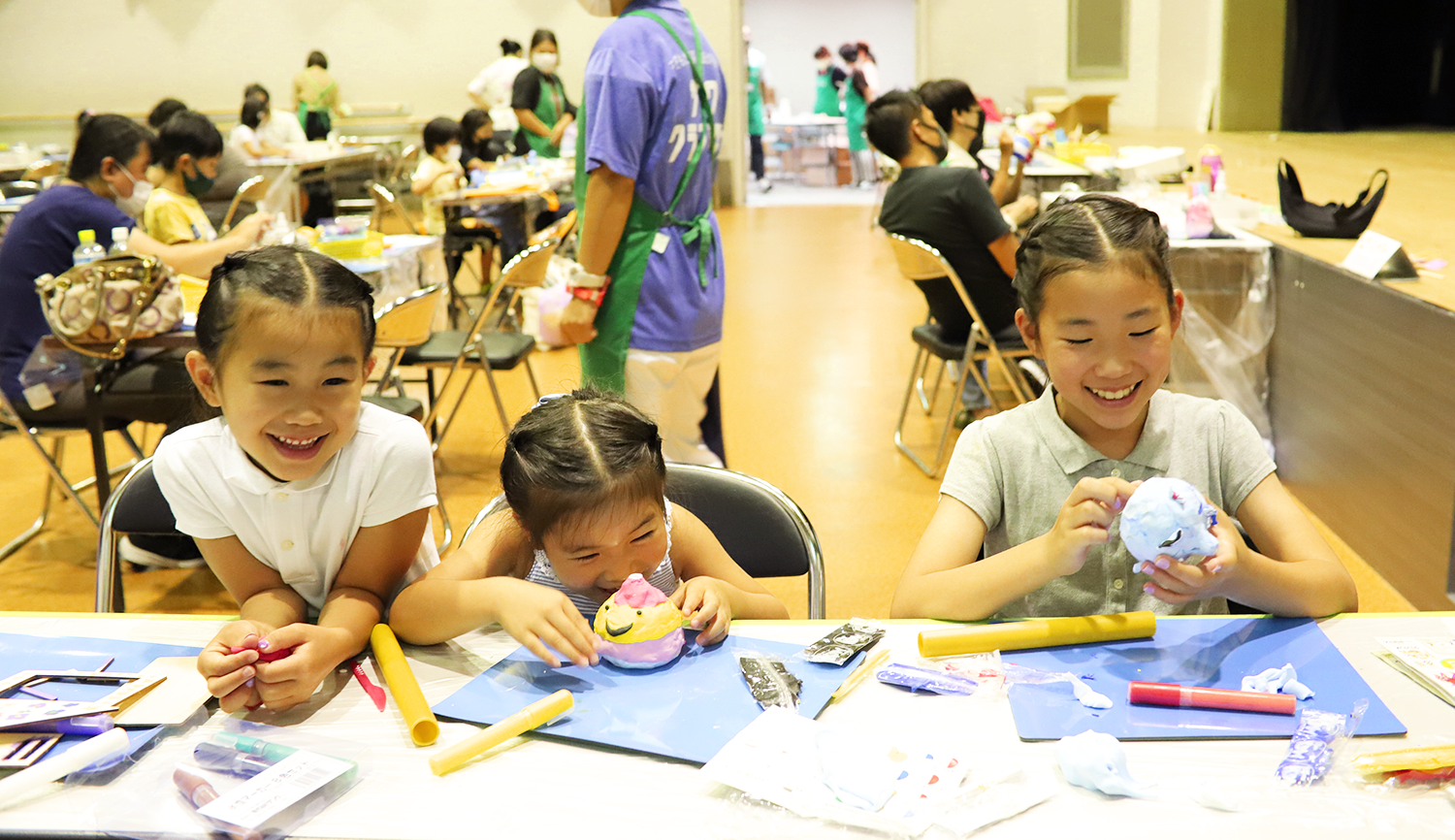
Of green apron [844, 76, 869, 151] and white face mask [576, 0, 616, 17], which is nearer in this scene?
white face mask [576, 0, 616, 17]

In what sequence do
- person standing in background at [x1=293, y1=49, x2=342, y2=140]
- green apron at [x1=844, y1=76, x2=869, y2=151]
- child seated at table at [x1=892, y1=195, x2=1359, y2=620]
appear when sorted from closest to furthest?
child seated at table at [x1=892, y1=195, x2=1359, y2=620]
person standing in background at [x1=293, y1=49, x2=342, y2=140]
green apron at [x1=844, y1=76, x2=869, y2=151]

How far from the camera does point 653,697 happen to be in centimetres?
113

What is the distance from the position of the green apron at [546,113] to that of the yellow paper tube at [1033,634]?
7749mm

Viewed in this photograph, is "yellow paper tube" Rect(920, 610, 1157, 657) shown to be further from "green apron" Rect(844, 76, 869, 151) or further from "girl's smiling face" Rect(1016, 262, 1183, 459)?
"green apron" Rect(844, 76, 869, 151)

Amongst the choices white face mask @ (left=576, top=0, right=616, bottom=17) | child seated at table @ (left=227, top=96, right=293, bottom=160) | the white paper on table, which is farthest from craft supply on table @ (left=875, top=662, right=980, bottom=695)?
child seated at table @ (left=227, top=96, right=293, bottom=160)

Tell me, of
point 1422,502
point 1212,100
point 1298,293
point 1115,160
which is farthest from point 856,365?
point 1212,100

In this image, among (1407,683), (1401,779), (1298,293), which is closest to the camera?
(1401,779)

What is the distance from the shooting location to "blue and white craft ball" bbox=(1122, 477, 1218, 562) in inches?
43.8

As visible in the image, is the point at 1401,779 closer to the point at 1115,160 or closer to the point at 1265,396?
the point at 1265,396

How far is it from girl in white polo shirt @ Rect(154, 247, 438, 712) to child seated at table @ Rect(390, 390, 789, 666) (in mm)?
110

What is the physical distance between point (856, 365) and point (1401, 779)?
15.1 ft

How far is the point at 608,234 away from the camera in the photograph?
2.46 metres

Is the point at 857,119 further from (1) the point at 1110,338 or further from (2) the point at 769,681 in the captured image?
(2) the point at 769,681

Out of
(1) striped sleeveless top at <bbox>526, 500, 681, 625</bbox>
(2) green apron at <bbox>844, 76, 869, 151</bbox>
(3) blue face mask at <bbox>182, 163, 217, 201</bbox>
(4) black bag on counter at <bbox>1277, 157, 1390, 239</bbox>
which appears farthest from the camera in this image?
(2) green apron at <bbox>844, 76, 869, 151</bbox>
